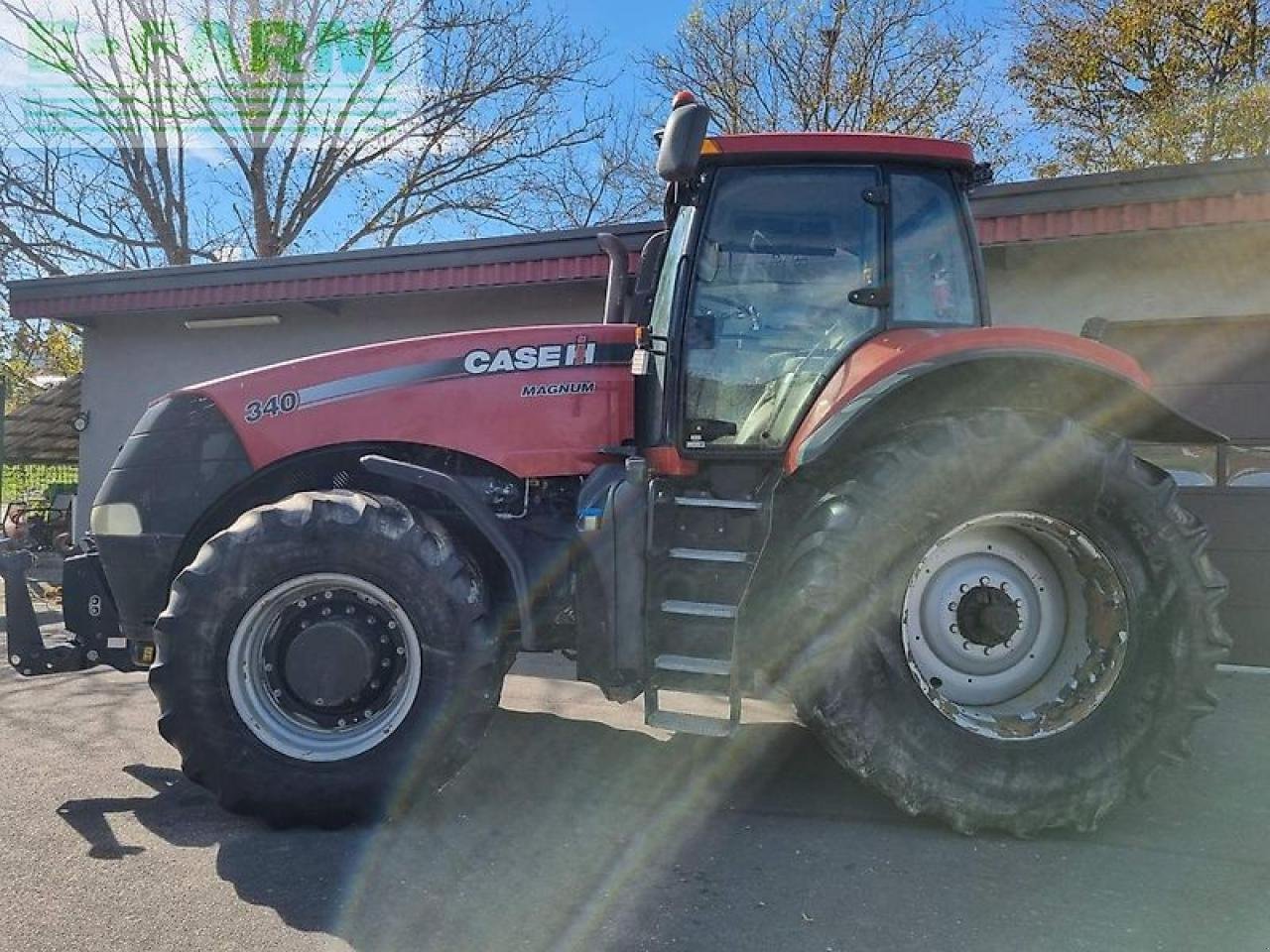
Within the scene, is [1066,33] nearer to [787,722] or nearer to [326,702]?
[787,722]

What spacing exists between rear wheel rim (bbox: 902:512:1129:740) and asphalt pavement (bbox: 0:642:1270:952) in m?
0.47

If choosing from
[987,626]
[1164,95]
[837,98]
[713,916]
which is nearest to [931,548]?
[987,626]

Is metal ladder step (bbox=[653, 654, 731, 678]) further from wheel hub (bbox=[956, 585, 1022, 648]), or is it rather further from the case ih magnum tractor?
wheel hub (bbox=[956, 585, 1022, 648])

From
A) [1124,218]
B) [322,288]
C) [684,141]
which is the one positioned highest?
[1124,218]

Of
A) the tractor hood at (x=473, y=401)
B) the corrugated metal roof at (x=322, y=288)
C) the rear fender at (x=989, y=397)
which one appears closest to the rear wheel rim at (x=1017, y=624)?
the rear fender at (x=989, y=397)

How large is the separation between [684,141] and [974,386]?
140cm

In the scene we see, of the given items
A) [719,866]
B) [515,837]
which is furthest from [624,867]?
[515,837]

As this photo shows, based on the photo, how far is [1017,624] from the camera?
3.44m

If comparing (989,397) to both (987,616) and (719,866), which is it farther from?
(719,866)

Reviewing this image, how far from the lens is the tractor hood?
384 centimetres

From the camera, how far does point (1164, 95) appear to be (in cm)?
1598

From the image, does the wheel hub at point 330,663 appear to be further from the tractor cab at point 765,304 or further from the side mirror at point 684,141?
the side mirror at point 684,141

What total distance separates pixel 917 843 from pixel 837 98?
64.7 ft

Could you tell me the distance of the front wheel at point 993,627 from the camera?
10.4ft
